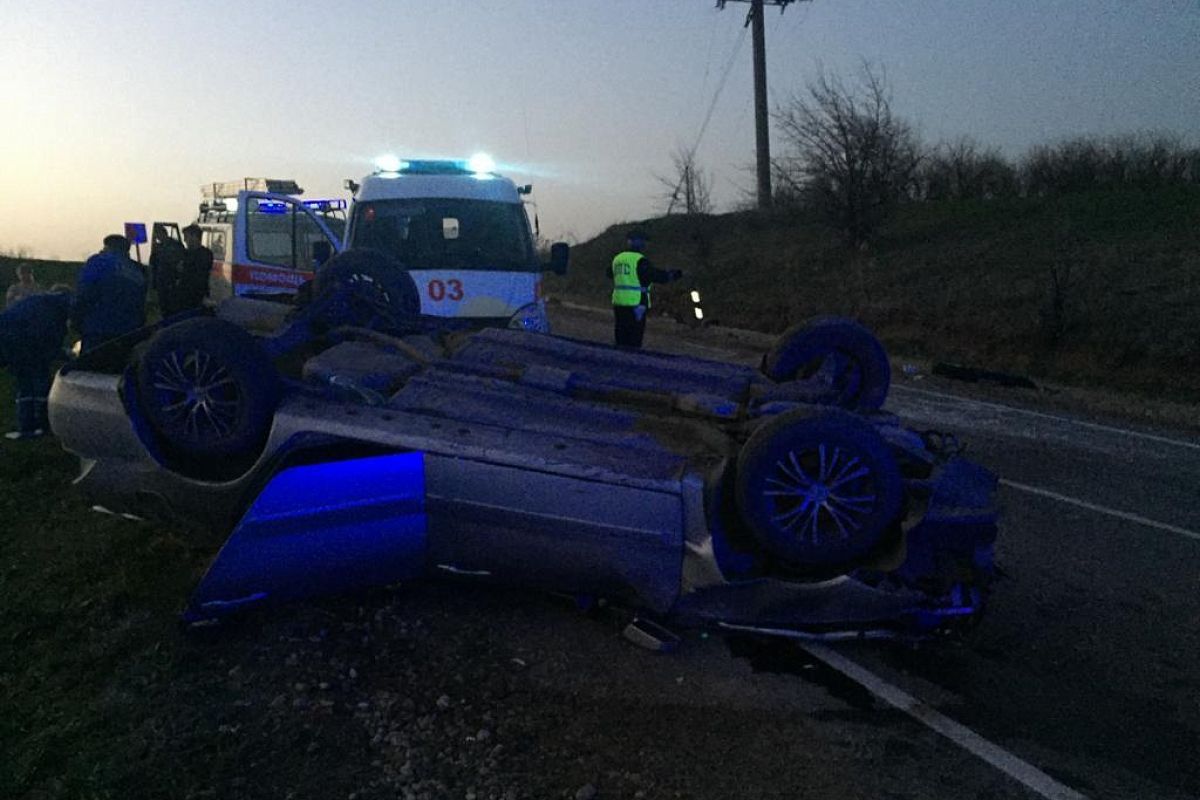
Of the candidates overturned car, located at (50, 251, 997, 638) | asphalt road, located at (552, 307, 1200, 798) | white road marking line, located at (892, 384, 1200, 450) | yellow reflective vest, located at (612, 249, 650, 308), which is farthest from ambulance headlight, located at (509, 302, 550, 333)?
white road marking line, located at (892, 384, 1200, 450)

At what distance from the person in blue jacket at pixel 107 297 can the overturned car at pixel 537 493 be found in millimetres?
4656

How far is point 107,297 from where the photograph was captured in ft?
28.0

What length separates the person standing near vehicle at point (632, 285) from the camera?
33.4ft

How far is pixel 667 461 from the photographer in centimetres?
392

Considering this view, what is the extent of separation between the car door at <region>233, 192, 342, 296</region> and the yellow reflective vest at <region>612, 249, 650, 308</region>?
438 centimetres

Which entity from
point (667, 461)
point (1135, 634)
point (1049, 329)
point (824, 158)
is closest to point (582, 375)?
point (667, 461)

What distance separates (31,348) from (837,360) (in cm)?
667

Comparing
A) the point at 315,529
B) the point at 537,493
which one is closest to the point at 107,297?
the point at 315,529

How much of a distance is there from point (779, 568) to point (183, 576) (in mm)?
2934

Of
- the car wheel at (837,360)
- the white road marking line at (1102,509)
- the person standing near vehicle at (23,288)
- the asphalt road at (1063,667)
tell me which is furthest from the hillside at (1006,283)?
Answer: the person standing near vehicle at (23,288)

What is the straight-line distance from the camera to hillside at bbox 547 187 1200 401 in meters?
13.4

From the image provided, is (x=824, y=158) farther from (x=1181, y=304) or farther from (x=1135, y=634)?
(x=1135, y=634)

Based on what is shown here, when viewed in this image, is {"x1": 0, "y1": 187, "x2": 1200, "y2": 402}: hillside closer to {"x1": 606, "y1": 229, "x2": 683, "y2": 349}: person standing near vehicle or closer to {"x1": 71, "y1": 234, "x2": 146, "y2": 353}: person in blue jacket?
{"x1": 606, "y1": 229, "x2": 683, "y2": 349}: person standing near vehicle

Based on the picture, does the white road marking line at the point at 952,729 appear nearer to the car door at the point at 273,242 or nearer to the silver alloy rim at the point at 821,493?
the silver alloy rim at the point at 821,493
